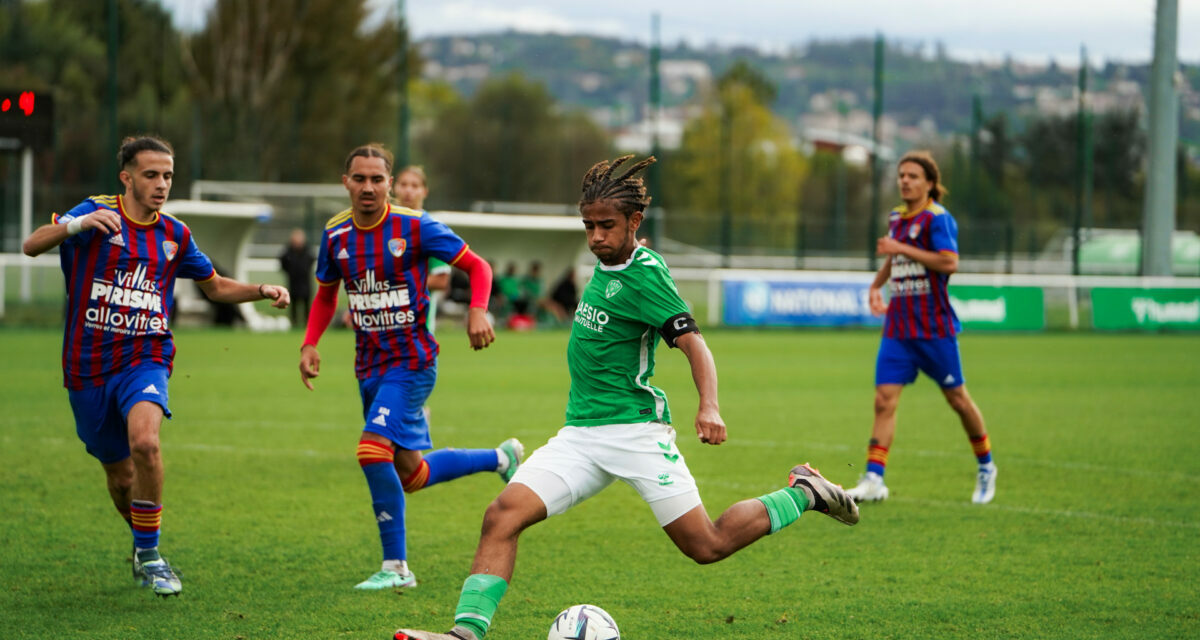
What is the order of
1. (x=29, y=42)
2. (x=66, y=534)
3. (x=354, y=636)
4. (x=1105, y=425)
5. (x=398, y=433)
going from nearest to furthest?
(x=354, y=636)
(x=398, y=433)
(x=66, y=534)
(x=1105, y=425)
(x=29, y=42)

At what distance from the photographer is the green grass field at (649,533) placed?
5.22 meters

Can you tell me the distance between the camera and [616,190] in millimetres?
4523

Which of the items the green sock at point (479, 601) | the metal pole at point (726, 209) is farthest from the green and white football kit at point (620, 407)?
the metal pole at point (726, 209)

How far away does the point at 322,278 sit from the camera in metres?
6.32

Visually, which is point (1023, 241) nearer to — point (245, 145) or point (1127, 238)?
point (1127, 238)

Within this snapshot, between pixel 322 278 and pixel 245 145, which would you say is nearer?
pixel 322 278

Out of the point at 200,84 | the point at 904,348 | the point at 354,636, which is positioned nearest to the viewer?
the point at 354,636

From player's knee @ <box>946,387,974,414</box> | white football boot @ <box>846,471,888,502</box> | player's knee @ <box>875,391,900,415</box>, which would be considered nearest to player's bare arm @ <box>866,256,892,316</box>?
player's knee @ <box>875,391,900,415</box>

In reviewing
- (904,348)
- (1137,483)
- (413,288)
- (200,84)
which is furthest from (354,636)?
(200,84)

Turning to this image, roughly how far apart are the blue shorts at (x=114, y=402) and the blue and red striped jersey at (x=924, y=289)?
4723 millimetres

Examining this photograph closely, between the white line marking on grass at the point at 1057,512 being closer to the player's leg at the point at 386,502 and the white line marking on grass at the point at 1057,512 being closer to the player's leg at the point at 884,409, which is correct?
the player's leg at the point at 884,409

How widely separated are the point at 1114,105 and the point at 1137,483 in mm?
27538

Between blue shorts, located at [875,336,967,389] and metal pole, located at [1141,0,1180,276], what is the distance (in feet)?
69.3

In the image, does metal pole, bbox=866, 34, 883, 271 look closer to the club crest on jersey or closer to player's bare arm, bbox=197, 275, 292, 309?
the club crest on jersey
